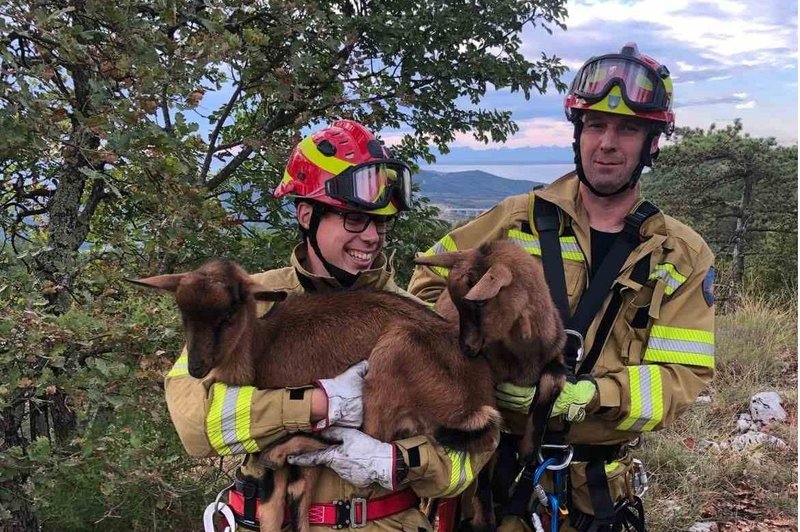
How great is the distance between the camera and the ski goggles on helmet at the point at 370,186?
305 centimetres

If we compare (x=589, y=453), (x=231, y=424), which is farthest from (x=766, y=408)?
(x=231, y=424)

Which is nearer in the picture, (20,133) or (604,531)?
→ (604,531)

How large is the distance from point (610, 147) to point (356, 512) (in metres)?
2.28

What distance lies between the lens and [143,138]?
12.6 feet

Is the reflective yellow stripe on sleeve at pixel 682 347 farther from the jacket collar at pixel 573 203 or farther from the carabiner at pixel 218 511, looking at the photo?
the carabiner at pixel 218 511

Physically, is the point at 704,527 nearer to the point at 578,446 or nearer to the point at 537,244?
the point at 578,446

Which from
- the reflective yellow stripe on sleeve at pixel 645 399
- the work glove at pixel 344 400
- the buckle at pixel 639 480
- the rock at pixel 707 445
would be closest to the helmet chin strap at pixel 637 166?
the reflective yellow stripe on sleeve at pixel 645 399

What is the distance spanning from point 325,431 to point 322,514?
1.16 ft

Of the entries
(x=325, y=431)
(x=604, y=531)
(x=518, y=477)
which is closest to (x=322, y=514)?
(x=325, y=431)

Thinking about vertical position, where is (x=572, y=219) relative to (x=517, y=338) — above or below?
above

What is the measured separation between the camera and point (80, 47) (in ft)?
12.1

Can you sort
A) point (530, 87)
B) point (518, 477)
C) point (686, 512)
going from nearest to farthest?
point (518, 477), point (686, 512), point (530, 87)

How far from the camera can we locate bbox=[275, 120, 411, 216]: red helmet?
3066 millimetres

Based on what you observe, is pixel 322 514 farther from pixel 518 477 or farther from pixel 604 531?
pixel 604 531
